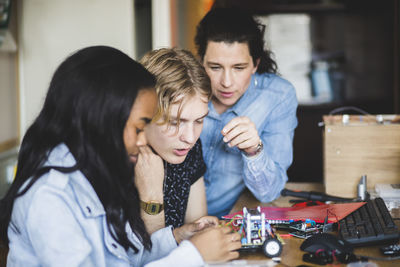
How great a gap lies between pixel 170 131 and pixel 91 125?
1.45 ft

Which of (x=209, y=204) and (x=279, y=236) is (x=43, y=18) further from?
(x=279, y=236)

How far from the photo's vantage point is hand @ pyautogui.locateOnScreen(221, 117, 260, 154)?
1.52 m

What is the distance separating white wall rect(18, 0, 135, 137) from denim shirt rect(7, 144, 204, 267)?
1.88 metres

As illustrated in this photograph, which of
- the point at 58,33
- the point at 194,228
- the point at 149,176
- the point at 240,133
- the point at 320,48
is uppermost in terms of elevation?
the point at 58,33

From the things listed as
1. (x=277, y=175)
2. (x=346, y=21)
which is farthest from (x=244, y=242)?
(x=346, y=21)

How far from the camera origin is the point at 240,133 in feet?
5.04

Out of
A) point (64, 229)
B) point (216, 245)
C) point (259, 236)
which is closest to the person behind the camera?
point (64, 229)

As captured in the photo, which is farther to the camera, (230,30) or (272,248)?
(230,30)

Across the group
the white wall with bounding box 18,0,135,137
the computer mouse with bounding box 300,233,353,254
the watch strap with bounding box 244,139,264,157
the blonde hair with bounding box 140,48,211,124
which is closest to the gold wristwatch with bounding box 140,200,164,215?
the blonde hair with bounding box 140,48,211,124

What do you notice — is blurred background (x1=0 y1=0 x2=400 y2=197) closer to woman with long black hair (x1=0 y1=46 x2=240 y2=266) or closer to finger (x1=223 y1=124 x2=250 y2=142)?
finger (x1=223 y1=124 x2=250 y2=142)

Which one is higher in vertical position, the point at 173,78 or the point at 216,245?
the point at 173,78

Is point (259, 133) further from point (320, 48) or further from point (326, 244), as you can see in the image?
point (320, 48)

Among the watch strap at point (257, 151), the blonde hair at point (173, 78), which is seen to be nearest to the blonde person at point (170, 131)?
the blonde hair at point (173, 78)

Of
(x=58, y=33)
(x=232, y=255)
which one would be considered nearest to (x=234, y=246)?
(x=232, y=255)
